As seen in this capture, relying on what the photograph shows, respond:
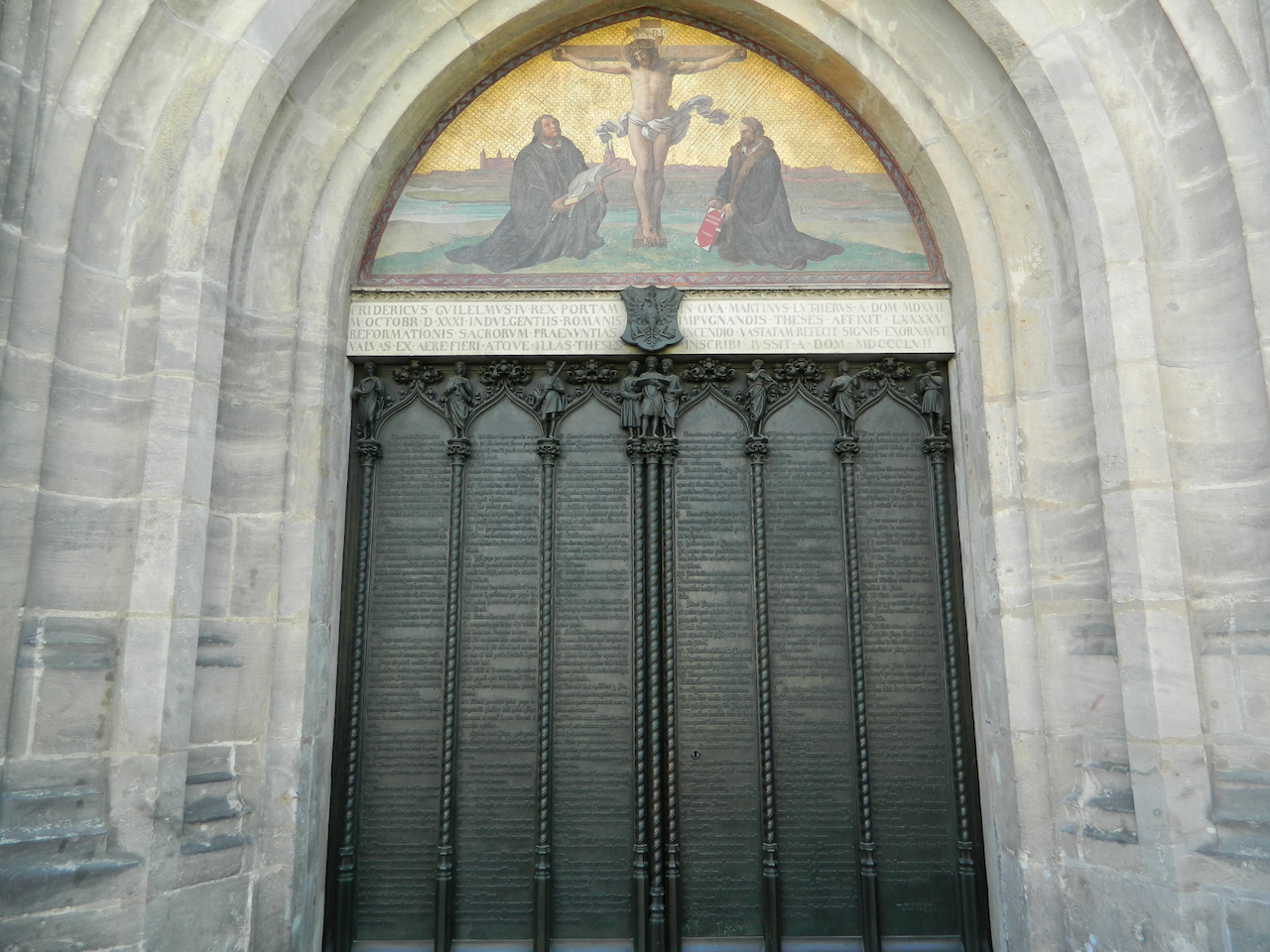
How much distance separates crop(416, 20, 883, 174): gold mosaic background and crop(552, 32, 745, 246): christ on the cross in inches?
2.2

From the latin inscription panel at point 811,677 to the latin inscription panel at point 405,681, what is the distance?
86.8 inches

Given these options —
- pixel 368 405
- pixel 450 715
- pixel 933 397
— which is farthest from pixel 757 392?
pixel 450 715

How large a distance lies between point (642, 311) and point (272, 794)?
3.72 m

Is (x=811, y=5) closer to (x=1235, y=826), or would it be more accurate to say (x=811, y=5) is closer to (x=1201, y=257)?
(x=1201, y=257)

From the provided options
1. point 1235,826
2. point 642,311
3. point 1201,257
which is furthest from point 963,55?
point 1235,826

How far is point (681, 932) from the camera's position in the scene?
5.78 meters

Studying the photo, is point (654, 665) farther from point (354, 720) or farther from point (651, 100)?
point (651, 100)

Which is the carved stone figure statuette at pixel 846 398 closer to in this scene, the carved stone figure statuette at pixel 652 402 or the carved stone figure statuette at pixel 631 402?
the carved stone figure statuette at pixel 652 402

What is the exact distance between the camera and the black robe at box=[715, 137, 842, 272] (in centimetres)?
646

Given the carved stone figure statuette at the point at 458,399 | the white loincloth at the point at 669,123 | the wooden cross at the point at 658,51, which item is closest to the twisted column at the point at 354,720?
the carved stone figure statuette at the point at 458,399

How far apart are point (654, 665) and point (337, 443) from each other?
2495mm

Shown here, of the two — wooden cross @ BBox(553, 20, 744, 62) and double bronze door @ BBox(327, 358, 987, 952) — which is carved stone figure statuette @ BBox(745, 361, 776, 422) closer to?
double bronze door @ BBox(327, 358, 987, 952)

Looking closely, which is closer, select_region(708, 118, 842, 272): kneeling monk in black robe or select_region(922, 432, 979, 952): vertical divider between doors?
select_region(922, 432, 979, 952): vertical divider between doors

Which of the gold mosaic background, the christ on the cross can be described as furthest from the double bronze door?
the gold mosaic background
